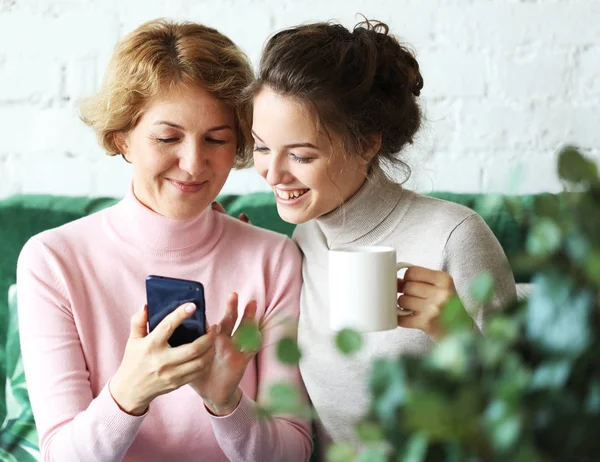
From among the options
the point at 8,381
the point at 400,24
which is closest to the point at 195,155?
the point at 8,381

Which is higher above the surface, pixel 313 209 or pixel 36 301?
pixel 313 209

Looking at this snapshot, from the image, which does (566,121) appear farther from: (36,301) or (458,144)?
(36,301)

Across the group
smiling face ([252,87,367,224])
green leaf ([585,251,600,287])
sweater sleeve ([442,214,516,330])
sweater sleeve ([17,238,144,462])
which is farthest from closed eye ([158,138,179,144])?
green leaf ([585,251,600,287])

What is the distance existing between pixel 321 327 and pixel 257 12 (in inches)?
37.9

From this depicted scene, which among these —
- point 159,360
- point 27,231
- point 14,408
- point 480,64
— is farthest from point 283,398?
point 480,64

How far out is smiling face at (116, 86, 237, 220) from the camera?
1.39 meters

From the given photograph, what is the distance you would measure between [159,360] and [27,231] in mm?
832

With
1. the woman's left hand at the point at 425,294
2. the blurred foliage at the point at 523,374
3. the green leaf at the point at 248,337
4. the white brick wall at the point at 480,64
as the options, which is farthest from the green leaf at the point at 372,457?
the white brick wall at the point at 480,64

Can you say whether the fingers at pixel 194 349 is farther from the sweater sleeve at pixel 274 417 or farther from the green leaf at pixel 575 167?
the green leaf at pixel 575 167

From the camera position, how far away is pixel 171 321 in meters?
1.13

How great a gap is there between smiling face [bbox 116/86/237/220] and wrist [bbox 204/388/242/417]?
36cm

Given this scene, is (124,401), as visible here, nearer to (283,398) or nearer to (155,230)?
(155,230)

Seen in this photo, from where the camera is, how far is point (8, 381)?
1723 millimetres

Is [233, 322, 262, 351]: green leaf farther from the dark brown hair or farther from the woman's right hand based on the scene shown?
the dark brown hair
